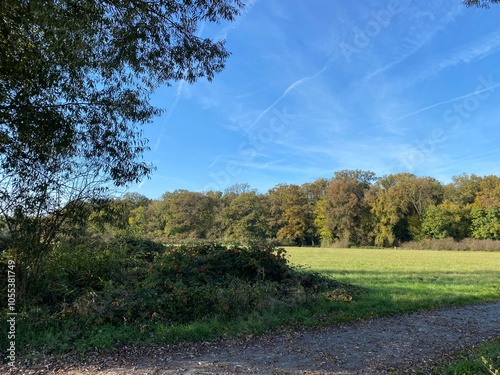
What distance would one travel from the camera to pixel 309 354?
498 centimetres

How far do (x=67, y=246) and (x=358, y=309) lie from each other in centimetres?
639

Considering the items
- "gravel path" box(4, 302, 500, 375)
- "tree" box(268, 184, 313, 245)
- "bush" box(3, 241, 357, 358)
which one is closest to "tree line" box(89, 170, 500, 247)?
"tree" box(268, 184, 313, 245)

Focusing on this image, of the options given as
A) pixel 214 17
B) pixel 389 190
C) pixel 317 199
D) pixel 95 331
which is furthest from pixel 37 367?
pixel 317 199

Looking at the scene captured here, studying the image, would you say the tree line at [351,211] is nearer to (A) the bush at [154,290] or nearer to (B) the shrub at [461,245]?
(B) the shrub at [461,245]

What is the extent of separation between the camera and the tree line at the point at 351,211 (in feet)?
198

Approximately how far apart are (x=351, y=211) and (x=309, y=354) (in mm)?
65215

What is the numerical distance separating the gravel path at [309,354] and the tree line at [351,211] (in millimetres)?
52239

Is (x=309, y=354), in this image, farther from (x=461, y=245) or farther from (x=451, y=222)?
(x=451, y=222)

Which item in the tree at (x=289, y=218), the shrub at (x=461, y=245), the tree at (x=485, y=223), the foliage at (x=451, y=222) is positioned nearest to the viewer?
the shrub at (x=461, y=245)

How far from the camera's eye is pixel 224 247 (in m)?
10.4

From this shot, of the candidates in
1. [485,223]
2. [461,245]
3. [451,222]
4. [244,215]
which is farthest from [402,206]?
[244,215]

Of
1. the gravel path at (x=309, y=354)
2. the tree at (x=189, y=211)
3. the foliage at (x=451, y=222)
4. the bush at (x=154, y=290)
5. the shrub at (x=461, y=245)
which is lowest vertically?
the shrub at (x=461, y=245)

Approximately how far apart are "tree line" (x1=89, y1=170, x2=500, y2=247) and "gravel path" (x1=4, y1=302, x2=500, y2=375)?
2057 inches

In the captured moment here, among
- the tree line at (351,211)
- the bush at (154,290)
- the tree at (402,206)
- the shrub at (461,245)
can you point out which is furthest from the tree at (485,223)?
the bush at (154,290)
